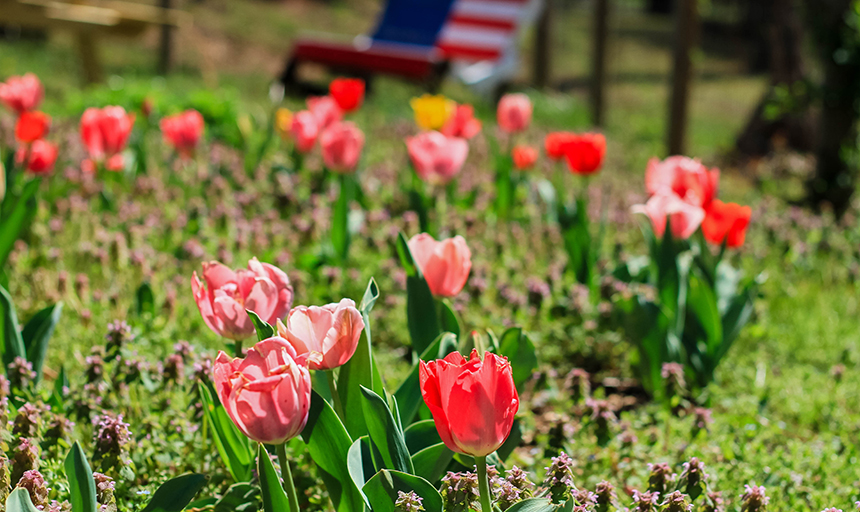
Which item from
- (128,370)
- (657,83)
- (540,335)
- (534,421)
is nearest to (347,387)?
(128,370)

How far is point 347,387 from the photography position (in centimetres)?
160

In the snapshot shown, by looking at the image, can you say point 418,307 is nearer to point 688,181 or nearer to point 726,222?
point 688,181

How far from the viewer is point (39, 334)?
78.8 inches

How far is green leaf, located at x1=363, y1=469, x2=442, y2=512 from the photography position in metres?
1.37

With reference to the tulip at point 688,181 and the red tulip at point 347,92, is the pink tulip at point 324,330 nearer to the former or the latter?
the tulip at point 688,181

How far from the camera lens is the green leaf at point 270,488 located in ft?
4.28

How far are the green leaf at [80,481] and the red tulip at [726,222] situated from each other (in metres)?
2.16

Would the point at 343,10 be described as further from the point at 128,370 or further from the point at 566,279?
the point at 128,370

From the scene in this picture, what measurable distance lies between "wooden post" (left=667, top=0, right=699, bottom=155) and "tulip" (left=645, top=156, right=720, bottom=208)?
4869 millimetres

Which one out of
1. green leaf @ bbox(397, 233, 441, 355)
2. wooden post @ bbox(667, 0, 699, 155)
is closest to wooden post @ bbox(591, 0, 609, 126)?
wooden post @ bbox(667, 0, 699, 155)

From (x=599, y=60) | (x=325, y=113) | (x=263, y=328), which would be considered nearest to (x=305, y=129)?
(x=325, y=113)

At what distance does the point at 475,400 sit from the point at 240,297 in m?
0.58

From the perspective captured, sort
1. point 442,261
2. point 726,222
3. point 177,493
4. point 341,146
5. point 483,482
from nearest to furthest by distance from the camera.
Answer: point 483,482 < point 177,493 < point 442,261 < point 726,222 < point 341,146

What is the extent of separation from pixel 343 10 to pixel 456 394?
24962 millimetres
